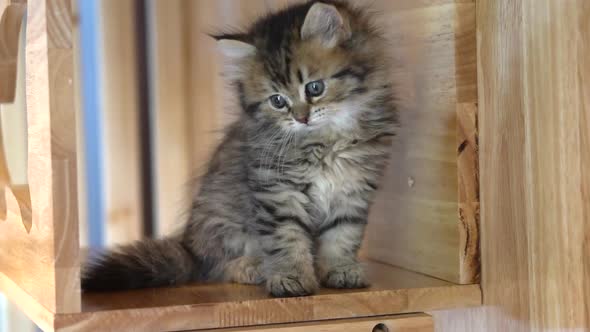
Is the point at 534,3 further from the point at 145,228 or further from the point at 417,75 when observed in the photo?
the point at 145,228

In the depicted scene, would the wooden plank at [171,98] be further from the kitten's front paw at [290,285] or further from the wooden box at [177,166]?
the kitten's front paw at [290,285]

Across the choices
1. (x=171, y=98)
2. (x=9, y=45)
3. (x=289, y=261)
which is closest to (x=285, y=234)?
(x=289, y=261)

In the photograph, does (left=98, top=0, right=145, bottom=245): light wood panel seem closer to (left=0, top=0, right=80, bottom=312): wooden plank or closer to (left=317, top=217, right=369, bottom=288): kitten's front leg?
(left=317, top=217, right=369, bottom=288): kitten's front leg

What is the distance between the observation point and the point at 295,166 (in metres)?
1.29

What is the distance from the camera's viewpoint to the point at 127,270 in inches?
49.1

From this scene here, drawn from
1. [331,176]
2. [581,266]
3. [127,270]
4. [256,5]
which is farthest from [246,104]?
[581,266]

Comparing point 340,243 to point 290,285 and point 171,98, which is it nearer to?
point 290,285

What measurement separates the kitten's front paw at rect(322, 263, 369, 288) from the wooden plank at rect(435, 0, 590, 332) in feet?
0.61

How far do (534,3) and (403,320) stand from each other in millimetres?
474

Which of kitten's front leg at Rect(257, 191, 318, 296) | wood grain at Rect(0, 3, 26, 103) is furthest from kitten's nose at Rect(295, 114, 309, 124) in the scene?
wood grain at Rect(0, 3, 26, 103)

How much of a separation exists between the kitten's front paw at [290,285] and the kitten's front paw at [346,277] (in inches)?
2.0

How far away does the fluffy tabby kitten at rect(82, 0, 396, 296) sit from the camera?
1279 millimetres

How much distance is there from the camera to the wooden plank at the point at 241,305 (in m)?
1.03

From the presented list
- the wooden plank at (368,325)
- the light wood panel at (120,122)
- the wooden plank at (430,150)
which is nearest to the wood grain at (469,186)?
the wooden plank at (430,150)
